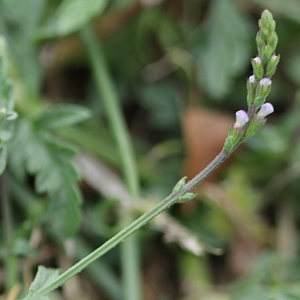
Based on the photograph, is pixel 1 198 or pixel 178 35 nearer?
pixel 1 198

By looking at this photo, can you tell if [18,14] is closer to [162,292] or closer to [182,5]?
[182,5]

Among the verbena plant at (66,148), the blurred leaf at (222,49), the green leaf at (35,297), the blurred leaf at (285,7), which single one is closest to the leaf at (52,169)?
the verbena plant at (66,148)

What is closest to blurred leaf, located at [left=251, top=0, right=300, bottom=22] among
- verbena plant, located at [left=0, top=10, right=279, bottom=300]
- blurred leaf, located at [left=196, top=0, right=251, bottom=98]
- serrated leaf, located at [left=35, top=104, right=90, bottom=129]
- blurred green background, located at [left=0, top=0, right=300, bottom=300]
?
blurred green background, located at [left=0, top=0, right=300, bottom=300]

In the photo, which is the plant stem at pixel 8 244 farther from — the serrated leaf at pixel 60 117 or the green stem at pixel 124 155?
the green stem at pixel 124 155

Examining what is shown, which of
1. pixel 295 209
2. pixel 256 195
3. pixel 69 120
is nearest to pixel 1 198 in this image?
pixel 69 120

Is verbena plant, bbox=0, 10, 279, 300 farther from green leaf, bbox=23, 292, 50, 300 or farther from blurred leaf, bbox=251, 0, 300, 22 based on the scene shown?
blurred leaf, bbox=251, 0, 300, 22

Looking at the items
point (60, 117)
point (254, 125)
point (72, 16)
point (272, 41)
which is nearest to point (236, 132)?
point (254, 125)
